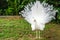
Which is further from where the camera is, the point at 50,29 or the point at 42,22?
the point at 50,29

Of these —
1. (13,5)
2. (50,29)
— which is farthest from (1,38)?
(13,5)

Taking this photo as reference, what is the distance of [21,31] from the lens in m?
5.62

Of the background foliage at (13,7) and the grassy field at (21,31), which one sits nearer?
the grassy field at (21,31)

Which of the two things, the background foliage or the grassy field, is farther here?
the background foliage

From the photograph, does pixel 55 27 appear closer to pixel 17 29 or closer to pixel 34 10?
pixel 17 29

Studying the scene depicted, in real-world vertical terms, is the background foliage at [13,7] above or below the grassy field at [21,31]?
above

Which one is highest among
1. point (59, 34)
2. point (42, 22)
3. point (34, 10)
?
point (34, 10)

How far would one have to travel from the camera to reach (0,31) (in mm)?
5613

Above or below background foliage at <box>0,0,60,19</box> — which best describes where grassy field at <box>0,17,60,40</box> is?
below

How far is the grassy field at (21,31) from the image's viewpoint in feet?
16.7

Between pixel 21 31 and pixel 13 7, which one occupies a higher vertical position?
pixel 13 7

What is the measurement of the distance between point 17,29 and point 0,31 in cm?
50

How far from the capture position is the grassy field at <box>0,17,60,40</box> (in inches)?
201

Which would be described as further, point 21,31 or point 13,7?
Answer: point 13,7
